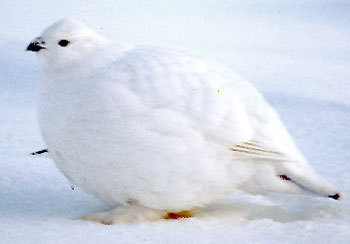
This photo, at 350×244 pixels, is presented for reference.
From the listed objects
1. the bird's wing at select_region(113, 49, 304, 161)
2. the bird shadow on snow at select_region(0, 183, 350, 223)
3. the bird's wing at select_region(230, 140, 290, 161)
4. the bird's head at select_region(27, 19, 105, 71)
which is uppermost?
the bird's head at select_region(27, 19, 105, 71)

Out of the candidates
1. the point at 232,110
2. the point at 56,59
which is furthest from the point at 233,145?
the point at 56,59

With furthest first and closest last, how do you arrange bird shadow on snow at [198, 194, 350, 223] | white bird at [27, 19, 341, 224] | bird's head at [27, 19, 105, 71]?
1. bird shadow on snow at [198, 194, 350, 223]
2. bird's head at [27, 19, 105, 71]
3. white bird at [27, 19, 341, 224]

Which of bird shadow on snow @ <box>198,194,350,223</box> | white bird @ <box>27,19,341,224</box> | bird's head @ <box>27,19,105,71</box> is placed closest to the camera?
white bird @ <box>27,19,341,224</box>

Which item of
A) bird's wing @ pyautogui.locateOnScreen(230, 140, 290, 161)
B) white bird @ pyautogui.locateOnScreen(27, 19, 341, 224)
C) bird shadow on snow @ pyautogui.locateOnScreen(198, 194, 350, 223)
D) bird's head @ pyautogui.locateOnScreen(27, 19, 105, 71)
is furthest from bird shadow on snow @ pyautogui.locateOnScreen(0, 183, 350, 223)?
bird's head @ pyautogui.locateOnScreen(27, 19, 105, 71)

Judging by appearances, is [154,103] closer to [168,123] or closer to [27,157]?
[168,123]

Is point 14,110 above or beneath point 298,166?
beneath

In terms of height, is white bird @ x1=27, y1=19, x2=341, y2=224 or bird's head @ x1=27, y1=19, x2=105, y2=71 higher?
bird's head @ x1=27, y1=19, x2=105, y2=71

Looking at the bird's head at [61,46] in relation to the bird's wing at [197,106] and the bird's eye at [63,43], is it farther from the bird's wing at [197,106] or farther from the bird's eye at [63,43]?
the bird's wing at [197,106]

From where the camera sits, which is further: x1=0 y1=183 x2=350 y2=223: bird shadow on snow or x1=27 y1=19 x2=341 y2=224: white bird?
x1=0 y1=183 x2=350 y2=223: bird shadow on snow

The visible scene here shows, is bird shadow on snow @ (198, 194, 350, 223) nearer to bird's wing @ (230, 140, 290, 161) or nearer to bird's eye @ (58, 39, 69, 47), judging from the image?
bird's wing @ (230, 140, 290, 161)
